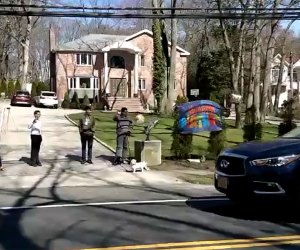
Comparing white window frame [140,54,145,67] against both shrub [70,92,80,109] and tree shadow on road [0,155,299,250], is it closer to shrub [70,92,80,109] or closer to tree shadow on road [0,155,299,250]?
shrub [70,92,80,109]

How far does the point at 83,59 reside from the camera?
61.5 m

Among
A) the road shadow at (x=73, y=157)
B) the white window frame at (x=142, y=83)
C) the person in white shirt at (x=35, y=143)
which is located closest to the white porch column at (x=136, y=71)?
the white window frame at (x=142, y=83)

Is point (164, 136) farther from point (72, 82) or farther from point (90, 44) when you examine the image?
point (90, 44)

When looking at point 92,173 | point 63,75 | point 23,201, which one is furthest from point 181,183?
point 63,75

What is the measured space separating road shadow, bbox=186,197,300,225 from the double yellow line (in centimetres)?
112

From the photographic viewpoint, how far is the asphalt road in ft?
24.8

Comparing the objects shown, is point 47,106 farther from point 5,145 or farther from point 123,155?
point 123,155

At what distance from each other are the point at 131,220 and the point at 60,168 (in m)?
8.26

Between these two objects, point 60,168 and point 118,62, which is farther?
point 118,62

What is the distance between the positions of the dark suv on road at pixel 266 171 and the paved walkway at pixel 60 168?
557cm

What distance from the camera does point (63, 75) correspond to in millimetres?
61625

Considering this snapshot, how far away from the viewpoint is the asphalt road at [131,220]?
755 centimetres

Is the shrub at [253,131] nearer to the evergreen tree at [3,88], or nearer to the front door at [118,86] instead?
the front door at [118,86]

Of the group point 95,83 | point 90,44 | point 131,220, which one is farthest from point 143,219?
point 90,44
